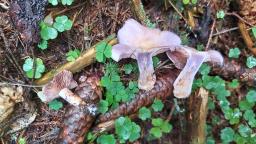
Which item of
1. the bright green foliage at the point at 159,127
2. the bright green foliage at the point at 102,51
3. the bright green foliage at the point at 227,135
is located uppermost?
the bright green foliage at the point at 102,51

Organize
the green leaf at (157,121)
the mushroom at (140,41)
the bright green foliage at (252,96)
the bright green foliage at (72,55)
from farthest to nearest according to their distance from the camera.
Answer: the bright green foliage at (252,96) < the green leaf at (157,121) < the bright green foliage at (72,55) < the mushroom at (140,41)

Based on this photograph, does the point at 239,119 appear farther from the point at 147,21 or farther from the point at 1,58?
the point at 1,58

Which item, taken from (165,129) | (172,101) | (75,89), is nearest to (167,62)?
(172,101)

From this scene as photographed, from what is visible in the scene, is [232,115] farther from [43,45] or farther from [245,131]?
[43,45]

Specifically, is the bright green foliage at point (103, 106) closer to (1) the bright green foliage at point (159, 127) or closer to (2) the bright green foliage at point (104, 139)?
(2) the bright green foliage at point (104, 139)

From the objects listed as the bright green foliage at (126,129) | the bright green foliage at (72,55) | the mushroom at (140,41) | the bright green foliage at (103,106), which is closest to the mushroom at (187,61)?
the mushroom at (140,41)

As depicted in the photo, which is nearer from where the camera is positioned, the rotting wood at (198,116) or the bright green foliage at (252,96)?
the rotting wood at (198,116)

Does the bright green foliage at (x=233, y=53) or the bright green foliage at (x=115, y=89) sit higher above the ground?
the bright green foliage at (x=233, y=53)
